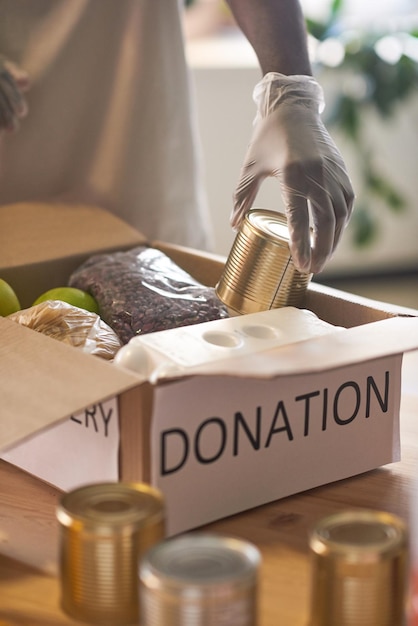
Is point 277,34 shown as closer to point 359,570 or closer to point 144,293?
point 144,293

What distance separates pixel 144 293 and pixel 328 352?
15.4 inches

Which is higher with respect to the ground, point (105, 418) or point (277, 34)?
point (277, 34)

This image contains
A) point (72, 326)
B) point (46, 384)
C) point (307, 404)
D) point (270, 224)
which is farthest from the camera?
point (270, 224)

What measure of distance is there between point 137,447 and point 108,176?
0.94m

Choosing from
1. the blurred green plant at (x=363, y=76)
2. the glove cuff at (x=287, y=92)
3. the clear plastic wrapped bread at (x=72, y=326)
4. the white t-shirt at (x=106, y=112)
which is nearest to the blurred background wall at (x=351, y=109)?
the blurred green plant at (x=363, y=76)

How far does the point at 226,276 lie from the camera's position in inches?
47.3

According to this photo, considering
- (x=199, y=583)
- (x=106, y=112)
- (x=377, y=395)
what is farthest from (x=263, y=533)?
(x=106, y=112)

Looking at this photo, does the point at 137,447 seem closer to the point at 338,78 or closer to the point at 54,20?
the point at 54,20

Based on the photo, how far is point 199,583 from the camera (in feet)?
1.96

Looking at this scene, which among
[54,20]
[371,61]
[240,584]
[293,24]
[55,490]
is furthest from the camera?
[371,61]

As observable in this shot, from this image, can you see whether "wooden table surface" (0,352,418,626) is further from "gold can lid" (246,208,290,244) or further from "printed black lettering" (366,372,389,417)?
"gold can lid" (246,208,290,244)

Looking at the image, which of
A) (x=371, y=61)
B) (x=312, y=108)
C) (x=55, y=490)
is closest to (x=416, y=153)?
(x=371, y=61)

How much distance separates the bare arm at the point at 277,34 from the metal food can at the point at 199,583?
0.87 m

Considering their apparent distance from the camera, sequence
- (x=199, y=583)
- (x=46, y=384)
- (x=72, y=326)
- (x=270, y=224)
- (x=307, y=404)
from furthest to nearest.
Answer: (x=270, y=224) → (x=72, y=326) → (x=307, y=404) → (x=46, y=384) → (x=199, y=583)
